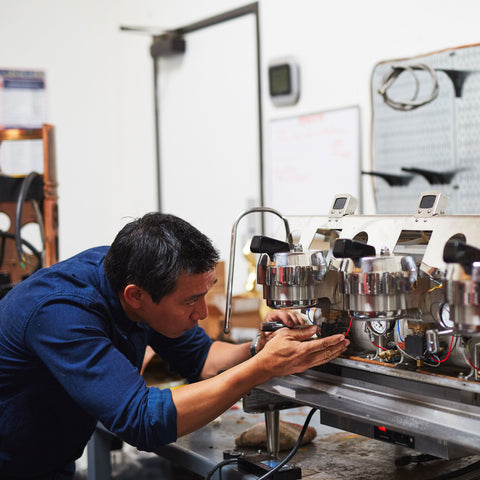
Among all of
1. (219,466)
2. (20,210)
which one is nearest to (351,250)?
(219,466)

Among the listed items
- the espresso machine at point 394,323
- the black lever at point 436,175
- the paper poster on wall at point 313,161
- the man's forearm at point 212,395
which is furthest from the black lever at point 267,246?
the paper poster on wall at point 313,161

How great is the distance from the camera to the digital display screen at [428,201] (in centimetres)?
142

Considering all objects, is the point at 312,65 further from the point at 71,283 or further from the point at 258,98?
the point at 71,283

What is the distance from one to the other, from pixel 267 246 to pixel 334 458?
526 mm

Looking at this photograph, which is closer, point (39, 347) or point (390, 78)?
point (39, 347)

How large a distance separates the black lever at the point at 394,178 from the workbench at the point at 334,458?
1014 mm

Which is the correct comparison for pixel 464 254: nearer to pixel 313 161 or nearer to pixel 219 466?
pixel 219 466

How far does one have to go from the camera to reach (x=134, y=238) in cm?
150

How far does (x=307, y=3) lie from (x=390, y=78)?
37.2 inches

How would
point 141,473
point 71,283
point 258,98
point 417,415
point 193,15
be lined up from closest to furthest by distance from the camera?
point 417,415
point 71,283
point 141,473
point 258,98
point 193,15

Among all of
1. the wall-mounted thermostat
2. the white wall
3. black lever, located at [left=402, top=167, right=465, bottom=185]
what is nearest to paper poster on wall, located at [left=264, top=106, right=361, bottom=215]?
the wall-mounted thermostat

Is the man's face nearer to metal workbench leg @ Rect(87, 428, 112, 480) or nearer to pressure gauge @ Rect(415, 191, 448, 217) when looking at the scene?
pressure gauge @ Rect(415, 191, 448, 217)

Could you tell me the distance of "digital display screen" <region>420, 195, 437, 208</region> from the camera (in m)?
1.42

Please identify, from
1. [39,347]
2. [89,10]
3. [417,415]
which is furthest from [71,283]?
[89,10]
